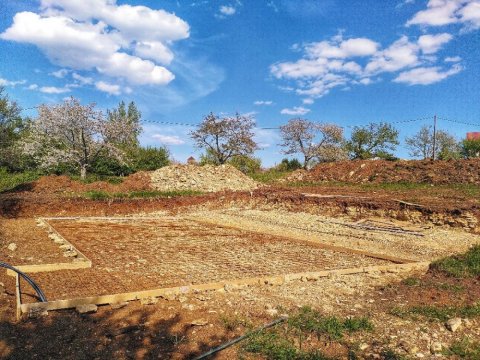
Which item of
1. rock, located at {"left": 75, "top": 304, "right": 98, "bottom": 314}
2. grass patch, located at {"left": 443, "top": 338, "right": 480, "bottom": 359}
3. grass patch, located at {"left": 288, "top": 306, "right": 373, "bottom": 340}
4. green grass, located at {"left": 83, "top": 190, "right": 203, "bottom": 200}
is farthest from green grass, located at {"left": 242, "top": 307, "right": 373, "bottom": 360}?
green grass, located at {"left": 83, "top": 190, "right": 203, "bottom": 200}

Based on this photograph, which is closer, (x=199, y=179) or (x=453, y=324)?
(x=453, y=324)

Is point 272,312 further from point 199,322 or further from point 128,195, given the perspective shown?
point 128,195

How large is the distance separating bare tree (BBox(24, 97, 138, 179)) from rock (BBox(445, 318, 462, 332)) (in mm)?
22969

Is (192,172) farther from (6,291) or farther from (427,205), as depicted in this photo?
(6,291)

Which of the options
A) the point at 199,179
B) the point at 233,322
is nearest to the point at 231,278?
the point at 233,322

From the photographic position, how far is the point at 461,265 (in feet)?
22.2

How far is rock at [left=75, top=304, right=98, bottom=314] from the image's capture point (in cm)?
434

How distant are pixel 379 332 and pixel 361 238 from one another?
621 centimetres

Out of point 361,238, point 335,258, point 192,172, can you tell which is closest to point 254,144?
point 192,172

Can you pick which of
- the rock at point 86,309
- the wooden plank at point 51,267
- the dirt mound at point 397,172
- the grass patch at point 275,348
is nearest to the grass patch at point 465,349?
the grass patch at point 275,348

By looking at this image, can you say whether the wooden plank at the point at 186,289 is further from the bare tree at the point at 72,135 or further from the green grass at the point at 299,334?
the bare tree at the point at 72,135

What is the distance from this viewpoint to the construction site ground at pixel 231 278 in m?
3.69

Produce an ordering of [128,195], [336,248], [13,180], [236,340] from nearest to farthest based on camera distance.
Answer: [236,340], [336,248], [128,195], [13,180]

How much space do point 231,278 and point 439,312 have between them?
2834mm
